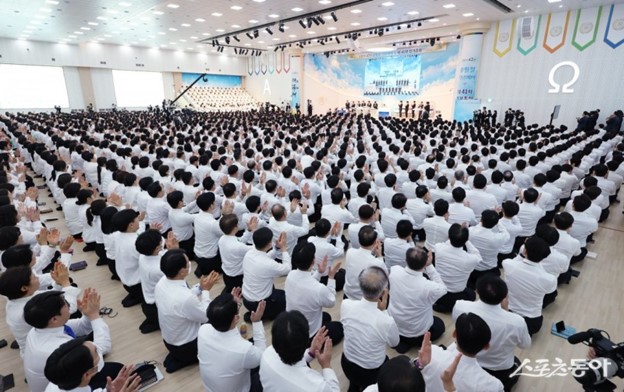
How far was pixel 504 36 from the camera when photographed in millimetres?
14625

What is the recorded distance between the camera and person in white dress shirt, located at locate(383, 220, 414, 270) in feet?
10.4

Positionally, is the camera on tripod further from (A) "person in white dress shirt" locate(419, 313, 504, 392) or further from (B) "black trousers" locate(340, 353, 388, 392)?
(B) "black trousers" locate(340, 353, 388, 392)

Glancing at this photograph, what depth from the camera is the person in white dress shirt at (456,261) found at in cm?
300

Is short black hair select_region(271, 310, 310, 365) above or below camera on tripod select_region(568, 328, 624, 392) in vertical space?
above

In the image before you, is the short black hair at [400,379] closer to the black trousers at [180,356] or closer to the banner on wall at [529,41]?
the black trousers at [180,356]

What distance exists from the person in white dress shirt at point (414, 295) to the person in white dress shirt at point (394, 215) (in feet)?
4.22

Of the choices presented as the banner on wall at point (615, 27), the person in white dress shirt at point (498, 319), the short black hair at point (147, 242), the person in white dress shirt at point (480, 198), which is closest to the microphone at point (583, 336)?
the person in white dress shirt at point (498, 319)

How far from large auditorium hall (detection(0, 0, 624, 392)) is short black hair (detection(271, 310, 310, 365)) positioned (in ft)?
0.03

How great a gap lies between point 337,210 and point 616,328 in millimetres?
3106

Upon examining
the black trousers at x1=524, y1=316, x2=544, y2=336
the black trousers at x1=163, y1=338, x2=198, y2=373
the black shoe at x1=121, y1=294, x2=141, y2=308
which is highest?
the black trousers at x1=524, y1=316, x2=544, y2=336

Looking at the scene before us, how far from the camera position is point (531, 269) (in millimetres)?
2721

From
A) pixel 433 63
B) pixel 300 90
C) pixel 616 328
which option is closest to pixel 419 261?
pixel 616 328

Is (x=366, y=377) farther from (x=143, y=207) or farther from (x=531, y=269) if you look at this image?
(x=143, y=207)

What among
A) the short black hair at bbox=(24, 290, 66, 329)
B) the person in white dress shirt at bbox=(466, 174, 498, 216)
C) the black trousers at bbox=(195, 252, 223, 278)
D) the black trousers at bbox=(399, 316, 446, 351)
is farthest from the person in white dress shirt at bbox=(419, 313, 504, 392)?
the person in white dress shirt at bbox=(466, 174, 498, 216)
